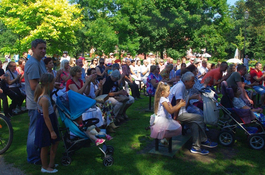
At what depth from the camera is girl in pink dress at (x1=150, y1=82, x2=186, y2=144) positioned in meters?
4.28

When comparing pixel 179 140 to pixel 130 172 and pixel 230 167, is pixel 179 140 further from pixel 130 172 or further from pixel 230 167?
pixel 130 172

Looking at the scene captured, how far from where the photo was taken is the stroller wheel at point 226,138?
5152 millimetres

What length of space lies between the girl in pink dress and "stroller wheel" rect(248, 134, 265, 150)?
5.87ft

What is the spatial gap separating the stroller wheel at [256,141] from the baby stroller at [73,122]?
295 cm

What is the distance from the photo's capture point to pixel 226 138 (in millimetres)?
5219

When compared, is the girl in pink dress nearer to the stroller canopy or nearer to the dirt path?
the stroller canopy

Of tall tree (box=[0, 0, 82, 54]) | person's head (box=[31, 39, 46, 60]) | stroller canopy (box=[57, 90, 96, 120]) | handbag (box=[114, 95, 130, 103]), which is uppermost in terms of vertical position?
tall tree (box=[0, 0, 82, 54])

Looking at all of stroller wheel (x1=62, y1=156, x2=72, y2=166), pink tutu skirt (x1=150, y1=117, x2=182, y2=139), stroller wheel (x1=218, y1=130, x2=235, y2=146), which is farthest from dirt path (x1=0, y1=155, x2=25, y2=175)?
stroller wheel (x1=218, y1=130, x2=235, y2=146)

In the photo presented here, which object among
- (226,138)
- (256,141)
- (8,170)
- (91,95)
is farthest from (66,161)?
(256,141)

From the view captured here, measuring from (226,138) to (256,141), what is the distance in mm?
585

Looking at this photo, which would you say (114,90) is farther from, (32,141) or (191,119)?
(32,141)

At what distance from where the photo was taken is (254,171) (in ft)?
13.6

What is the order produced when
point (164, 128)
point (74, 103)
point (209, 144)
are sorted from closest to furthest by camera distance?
A: 1. point (74, 103)
2. point (164, 128)
3. point (209, 144)

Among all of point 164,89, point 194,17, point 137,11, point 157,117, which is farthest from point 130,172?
point 194,17
